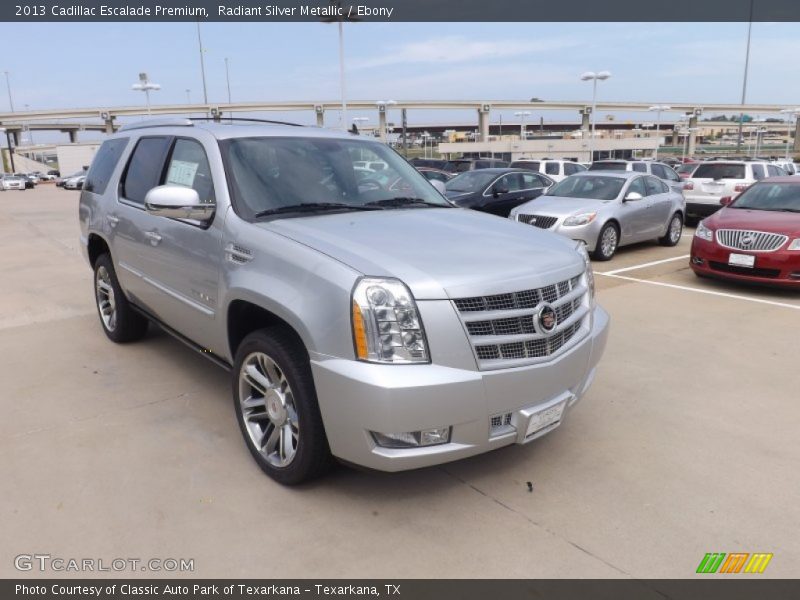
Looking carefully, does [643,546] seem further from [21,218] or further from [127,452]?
[21,218]

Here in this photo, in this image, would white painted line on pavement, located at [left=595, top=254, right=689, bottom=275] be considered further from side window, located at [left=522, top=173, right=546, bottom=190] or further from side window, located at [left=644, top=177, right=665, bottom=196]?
side window, located at [left=522, top=173, right=546, bottom=190]

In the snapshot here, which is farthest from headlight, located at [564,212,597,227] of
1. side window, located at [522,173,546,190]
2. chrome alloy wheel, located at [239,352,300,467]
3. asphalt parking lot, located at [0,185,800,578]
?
chrome alloy wheel, located at [239,352,300,467]

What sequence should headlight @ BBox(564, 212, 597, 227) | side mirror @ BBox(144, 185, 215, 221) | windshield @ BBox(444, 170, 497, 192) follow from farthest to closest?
windshield @ BBox(444, 170, 497, 192) < headlight @ BBox(564, 212, 597, 227) < side mirror @ BBox(144, 185, 215, 221)

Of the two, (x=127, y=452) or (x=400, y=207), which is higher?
(x=400, y=207)

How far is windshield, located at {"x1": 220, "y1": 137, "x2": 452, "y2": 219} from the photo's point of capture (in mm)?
3554

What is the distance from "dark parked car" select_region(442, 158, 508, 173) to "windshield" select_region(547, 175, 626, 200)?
38.2ft

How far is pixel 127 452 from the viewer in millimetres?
3520

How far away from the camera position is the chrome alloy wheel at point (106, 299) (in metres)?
5.34

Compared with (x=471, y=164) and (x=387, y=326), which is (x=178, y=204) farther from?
(x=471, y=164)

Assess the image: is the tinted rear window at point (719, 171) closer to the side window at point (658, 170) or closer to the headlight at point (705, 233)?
the side window at point (658, 170)

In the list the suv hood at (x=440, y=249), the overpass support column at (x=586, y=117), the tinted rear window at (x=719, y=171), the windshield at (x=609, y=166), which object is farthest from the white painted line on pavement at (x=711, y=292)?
the overpass support column at (x=586, y=117)

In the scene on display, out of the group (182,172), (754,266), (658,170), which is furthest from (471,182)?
(182,172)

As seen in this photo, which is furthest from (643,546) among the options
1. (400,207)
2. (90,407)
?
(90,407)

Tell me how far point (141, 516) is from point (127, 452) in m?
0.71
